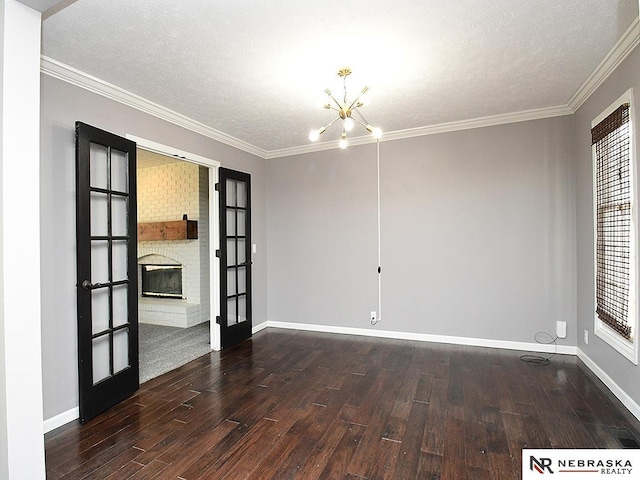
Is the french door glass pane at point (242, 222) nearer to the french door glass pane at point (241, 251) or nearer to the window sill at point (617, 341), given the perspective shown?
the french door glass pane at point (241, 251)

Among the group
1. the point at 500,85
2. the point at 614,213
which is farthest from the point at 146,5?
the point at 614,213

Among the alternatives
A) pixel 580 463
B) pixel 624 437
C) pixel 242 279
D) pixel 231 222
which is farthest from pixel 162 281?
pixel 624 437

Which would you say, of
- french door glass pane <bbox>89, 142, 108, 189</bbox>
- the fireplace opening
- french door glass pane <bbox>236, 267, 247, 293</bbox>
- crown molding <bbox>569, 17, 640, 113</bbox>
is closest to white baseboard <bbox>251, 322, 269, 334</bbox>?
french door glass pane <bbox>236, 267, 247, 293</bbox>

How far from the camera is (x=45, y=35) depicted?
2.18 metres

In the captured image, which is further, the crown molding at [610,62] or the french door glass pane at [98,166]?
the french door glass pane at [98,166]

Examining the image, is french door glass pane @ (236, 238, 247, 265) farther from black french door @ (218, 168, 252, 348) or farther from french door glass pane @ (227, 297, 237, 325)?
french door glass pane @ (227, 297, 237, 325)

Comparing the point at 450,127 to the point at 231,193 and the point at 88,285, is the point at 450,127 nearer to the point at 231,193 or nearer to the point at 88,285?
the point at 231,193

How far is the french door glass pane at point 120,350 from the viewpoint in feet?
9.30

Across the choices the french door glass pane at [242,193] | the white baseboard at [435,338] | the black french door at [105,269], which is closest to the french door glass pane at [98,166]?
the black french door at [105,269]

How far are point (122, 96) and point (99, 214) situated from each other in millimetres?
1095

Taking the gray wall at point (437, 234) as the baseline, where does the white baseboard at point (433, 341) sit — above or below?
below

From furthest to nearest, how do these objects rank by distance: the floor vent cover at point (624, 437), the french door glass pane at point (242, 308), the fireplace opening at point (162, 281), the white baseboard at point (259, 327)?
the fireplace opening at point (162, 281), the white baseboard at point (259, 327), the french door glass pane at point (242, 308), the floor vent cover at point (624, 437)

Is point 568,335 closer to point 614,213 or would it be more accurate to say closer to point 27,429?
point 614,213

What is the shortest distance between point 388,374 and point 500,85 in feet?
9.49
